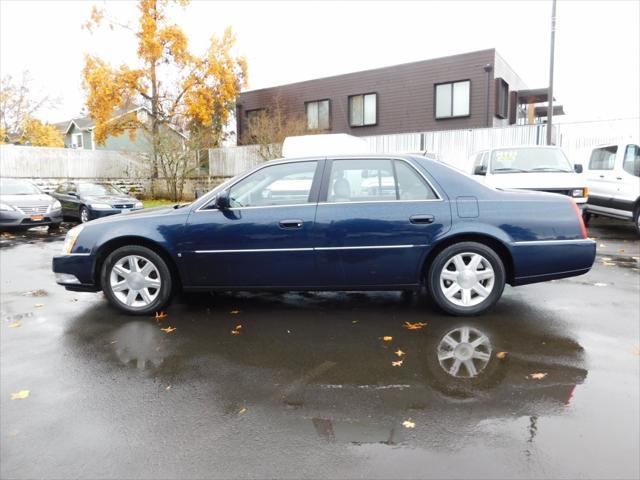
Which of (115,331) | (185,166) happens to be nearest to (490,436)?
(115,331)

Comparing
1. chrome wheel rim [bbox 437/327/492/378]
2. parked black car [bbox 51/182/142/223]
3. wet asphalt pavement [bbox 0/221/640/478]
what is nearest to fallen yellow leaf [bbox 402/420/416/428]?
wet asphalt pavement [bbox 0/221/640/478]

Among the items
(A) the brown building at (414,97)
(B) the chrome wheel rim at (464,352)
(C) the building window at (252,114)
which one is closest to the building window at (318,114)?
(A) the brown building at (414,97)

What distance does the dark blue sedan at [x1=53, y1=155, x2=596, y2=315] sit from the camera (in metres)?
4.89

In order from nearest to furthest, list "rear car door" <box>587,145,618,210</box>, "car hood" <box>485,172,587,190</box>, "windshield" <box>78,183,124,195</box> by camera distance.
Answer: "car hood" <box>485,172,587,190</box> < "rear car door" <box>587,145,618,210</box> < "windshield" <box>78,183,124,195</box>

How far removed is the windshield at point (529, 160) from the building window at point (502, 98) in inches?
497

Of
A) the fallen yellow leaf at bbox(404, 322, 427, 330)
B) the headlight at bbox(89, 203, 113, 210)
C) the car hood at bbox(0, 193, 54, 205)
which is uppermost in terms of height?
the car hood at bbox(0, 193, 54, 205)

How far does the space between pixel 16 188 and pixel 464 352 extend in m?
14.8

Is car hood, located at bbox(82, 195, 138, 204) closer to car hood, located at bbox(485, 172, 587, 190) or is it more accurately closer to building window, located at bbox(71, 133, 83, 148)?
car hood, located at bbox(485, 172, 587, 190)

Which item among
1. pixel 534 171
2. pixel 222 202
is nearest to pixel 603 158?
pixel 534 171

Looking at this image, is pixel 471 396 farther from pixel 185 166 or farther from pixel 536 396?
pixel 185 166

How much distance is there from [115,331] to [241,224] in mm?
1589

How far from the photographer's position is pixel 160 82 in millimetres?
27031

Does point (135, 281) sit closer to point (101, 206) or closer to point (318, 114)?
point (101, 206)

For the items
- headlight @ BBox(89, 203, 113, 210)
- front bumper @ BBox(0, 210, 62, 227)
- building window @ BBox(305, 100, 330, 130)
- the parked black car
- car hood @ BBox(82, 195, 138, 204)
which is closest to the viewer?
front bumper @ BBox(0, 210, 62, 227)
